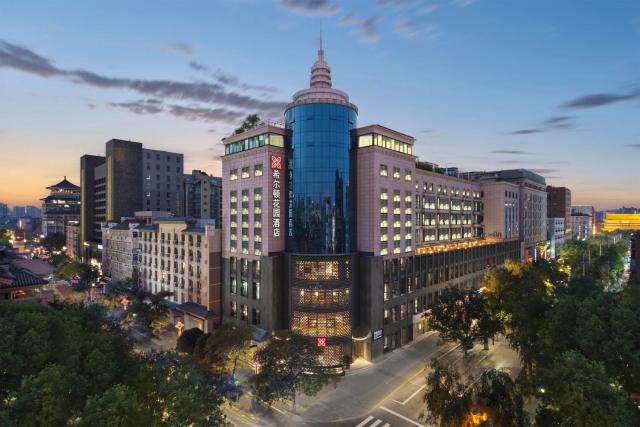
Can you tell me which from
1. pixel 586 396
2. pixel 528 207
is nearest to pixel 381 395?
pixel 586 396

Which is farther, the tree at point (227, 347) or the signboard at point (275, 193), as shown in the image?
the signboard at point (275, 193)

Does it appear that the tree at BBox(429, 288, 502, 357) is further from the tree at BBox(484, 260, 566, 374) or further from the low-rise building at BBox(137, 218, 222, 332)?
the low-rise building at BBox(137, 218, 222, 332)

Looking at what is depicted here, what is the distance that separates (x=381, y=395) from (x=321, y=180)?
3257 centimetres

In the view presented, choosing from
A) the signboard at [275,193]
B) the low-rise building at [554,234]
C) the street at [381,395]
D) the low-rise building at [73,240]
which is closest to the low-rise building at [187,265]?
the signboard at [275,193]

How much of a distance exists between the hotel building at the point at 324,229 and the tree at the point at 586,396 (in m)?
32.6

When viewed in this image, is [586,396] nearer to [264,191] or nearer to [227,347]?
[227,347]

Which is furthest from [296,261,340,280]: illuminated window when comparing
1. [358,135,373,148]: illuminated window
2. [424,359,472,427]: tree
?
[424,359,472,427]: tree

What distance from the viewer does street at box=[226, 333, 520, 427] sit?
128ft

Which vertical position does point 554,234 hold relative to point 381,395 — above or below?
above

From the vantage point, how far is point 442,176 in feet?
279

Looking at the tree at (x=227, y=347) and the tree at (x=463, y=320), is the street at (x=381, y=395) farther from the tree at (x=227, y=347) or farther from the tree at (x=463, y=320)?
the tree at (x=227, y=347)

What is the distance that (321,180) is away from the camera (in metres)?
56.7

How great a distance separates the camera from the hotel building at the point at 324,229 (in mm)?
55188

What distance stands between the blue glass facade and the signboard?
3.04m
